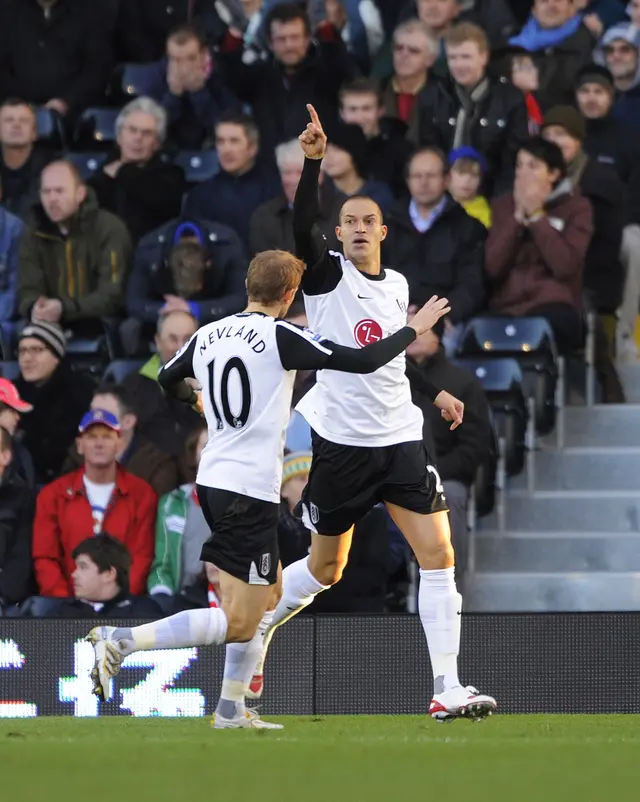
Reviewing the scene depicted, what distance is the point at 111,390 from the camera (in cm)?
1134

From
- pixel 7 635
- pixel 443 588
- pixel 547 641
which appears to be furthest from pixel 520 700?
pixel 7 635

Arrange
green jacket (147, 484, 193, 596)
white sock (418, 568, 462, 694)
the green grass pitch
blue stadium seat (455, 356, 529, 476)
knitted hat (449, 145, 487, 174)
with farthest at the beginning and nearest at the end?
knitted hat (449, 145, 487, 174), blue stadium seat (455, 356, 529, 476), green jacket (147, 484, 193, 596), white sock (418, 568, 462, 694), the green grass pitch

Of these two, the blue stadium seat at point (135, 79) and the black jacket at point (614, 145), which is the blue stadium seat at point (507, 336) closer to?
the black jacket at point (614, 145)

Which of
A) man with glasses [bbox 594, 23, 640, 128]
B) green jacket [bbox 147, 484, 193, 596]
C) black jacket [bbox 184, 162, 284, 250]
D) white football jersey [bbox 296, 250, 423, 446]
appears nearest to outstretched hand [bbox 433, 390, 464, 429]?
white football jersey [bbox 296, 250, 423, 446]

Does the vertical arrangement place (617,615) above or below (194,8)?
below

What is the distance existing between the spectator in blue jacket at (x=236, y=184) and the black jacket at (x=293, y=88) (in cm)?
64

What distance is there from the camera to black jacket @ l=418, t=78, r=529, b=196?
12.6 meters

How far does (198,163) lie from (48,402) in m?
2.60

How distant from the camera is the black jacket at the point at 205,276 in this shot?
39.4ft

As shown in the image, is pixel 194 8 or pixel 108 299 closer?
pixel 108 299

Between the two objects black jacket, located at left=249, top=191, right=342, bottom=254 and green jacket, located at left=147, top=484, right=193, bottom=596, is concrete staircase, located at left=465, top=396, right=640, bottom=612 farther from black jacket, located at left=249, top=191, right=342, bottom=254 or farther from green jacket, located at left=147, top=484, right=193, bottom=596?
black jacket, located at left=249, top=191, right=342, bottom=254

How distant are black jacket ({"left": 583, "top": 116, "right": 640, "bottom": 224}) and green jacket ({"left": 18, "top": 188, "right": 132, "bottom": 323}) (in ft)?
10.6

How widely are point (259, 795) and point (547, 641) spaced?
12.1ft

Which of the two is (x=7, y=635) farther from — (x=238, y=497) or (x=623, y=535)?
(x=623, y=535)
